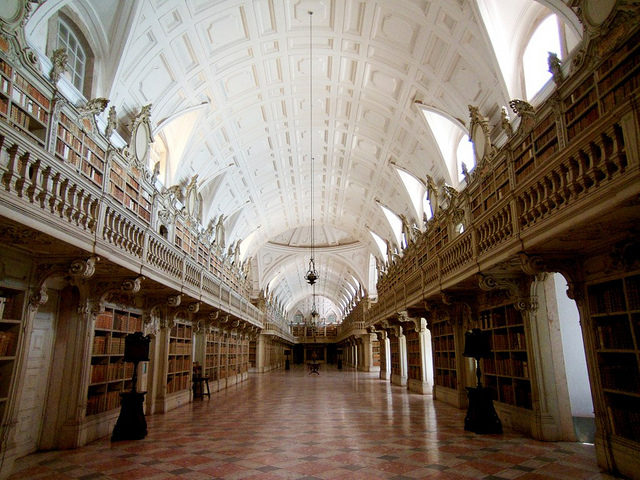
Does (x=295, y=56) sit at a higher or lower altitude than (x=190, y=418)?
higher

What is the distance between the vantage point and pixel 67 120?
7195mm

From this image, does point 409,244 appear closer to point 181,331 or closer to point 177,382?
point 181,331

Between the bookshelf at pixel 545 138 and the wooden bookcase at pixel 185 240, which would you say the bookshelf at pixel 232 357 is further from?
the bookshelf at pixel 545 138

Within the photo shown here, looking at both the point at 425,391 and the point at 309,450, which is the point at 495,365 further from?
the point at 425,391

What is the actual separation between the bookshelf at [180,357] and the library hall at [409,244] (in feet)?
0.45

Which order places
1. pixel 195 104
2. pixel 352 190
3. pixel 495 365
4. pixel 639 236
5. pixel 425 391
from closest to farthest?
pixel 639 236 → pixel 495 365 → pixel 195 104 → pixel 425 391 → pixel 352 190

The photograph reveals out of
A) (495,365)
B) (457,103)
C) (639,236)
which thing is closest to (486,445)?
(495,365)

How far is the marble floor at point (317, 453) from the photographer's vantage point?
5461mm

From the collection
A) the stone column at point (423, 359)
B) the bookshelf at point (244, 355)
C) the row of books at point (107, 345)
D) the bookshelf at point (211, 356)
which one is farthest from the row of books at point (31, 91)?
the bookshelf at point (244, 355)

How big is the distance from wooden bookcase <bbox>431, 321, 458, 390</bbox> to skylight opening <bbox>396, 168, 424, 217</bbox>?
603 cm

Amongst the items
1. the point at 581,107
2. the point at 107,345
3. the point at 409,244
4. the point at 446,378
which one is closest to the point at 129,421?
the point at 107,345

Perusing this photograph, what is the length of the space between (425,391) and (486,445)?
29.7ft

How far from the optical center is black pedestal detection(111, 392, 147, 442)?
25.3 feet

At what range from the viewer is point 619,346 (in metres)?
5.72
